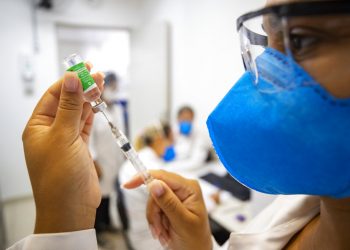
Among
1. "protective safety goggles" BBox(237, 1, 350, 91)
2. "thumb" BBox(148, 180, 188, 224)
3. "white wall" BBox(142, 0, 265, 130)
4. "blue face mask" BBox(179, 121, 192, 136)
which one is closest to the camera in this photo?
"protective safety goggles" BBox(237, 1, 350, 91)

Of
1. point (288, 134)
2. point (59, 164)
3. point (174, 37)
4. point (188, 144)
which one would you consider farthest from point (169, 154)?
point (288, 134)

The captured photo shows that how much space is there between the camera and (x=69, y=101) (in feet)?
1.75

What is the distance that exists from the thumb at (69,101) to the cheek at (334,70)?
1.48ft

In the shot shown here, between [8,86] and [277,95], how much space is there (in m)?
2.55

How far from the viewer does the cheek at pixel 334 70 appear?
0.39 metres

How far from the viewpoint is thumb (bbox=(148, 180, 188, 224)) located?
2.08 feet

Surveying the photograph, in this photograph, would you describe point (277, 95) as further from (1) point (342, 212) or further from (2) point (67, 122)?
(2) point (67, 122)

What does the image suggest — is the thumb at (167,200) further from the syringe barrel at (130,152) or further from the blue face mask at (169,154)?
the blue face mask at (169,154)

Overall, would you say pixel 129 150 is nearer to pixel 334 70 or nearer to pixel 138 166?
pixel 138 166

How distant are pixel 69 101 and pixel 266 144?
41 centimetres

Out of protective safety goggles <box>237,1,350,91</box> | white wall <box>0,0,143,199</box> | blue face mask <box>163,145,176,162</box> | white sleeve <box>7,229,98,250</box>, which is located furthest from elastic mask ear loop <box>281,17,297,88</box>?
blue face mask <box>163,145,176,162</box>

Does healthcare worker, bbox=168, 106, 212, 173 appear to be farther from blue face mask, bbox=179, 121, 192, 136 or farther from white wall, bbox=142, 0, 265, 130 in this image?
white wall, bbox=142, 0, 265, 130

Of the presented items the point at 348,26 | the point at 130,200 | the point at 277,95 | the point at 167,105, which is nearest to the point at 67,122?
the point at 277,95

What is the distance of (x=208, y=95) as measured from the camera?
8.36 ft
